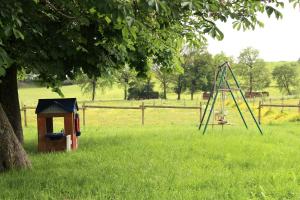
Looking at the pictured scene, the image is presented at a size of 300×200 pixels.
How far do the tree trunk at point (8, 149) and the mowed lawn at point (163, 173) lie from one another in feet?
1.18

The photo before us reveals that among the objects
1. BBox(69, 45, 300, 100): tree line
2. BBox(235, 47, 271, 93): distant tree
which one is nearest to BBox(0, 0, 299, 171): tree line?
BBox(69, 45, 300, 100): tree line

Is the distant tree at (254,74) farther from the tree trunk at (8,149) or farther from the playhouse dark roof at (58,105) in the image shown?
the tree trunk at (8,149)

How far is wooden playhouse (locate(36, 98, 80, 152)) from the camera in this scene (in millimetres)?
11664

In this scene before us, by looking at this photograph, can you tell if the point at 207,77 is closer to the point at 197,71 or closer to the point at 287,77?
the point at 197,71

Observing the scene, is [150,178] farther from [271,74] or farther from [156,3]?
[271,74]

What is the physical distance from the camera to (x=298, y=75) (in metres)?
91.0

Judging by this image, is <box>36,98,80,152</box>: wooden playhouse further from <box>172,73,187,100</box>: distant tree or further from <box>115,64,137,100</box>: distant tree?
<box>172,73,187,100</box>: distant tree

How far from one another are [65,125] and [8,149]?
368 cm

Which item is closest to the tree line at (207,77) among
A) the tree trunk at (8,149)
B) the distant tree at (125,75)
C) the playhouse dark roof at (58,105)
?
the distant tree at (125,75)

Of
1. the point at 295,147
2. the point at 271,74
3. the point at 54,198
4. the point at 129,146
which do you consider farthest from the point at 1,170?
the point at 271,74

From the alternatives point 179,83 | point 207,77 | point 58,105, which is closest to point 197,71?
point 207,77

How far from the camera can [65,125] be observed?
470 inches

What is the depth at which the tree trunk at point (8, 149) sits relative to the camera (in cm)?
821

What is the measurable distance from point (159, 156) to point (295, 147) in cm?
432
